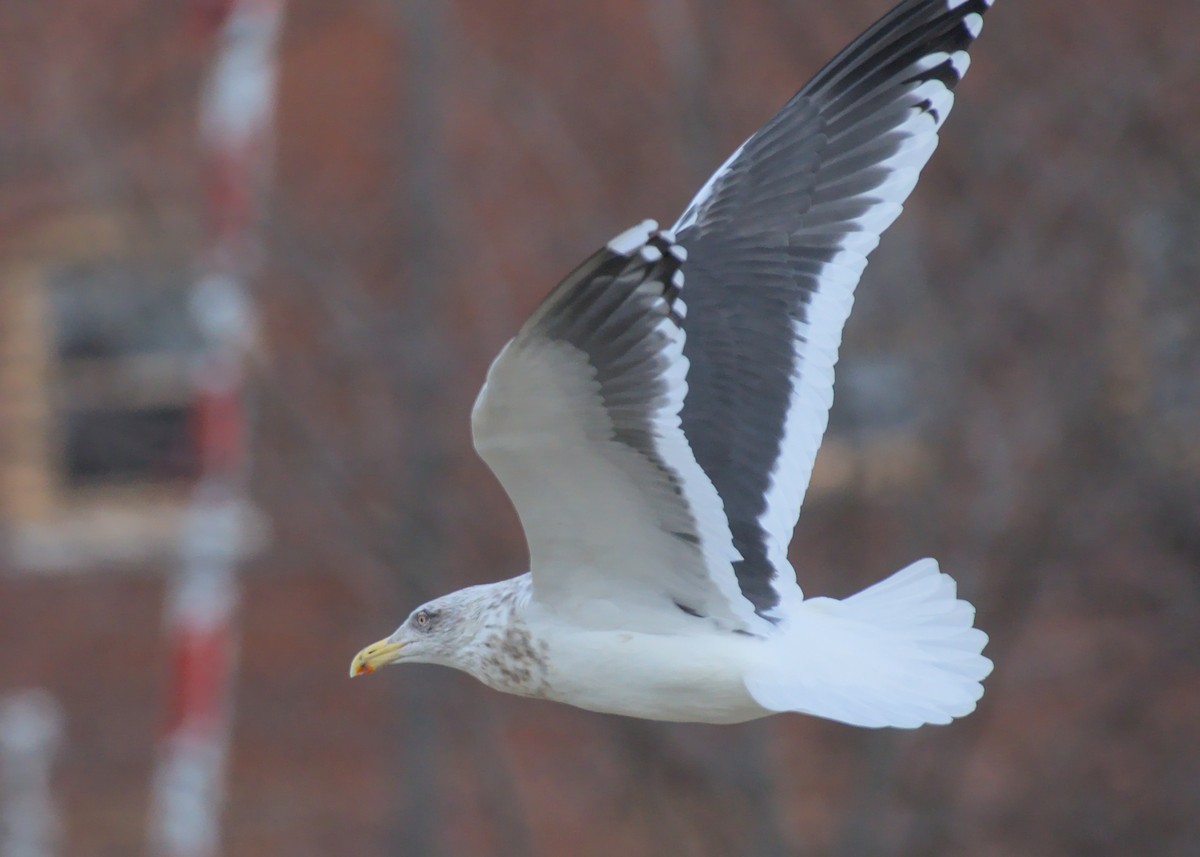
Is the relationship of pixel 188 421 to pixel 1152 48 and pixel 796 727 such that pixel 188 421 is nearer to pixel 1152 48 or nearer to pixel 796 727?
pixel 796 727

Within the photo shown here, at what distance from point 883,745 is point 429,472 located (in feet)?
4.47

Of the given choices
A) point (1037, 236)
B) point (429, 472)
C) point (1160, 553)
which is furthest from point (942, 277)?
point (429, 472)

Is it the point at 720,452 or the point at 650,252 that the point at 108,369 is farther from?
the point at 650,252

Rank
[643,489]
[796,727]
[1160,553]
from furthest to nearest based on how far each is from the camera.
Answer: [796,727], [1160,553], [643,489]

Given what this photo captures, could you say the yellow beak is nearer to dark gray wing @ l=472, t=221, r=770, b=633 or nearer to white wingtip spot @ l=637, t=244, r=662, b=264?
dark gray wing @ l=472, t=221, r=770, b=633

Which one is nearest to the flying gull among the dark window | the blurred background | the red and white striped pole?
the blurred background

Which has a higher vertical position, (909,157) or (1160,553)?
(909,157)

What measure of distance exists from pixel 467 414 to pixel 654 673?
3296mm

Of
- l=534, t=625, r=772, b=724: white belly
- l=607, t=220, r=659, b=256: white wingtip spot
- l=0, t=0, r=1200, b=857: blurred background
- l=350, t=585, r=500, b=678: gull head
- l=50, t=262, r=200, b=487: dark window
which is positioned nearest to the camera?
l=607, t=220, r=659, b=256: white wingtip spot

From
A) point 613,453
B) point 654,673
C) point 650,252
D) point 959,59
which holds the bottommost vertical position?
point 654,673

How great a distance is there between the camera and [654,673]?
241cm

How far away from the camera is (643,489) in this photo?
7.68 ft

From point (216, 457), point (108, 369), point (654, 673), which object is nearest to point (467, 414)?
point (216, 457)

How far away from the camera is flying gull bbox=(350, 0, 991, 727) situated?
2.20 meters
